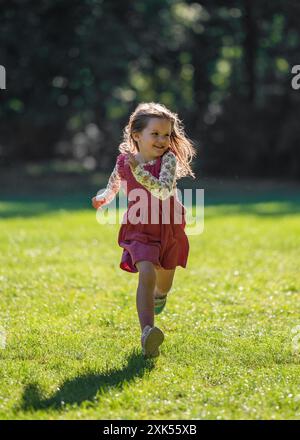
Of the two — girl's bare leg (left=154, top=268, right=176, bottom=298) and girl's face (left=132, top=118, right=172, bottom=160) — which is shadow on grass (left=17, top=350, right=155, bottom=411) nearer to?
girl's bare leg (left=154, top=268, right=176, bottom=298)

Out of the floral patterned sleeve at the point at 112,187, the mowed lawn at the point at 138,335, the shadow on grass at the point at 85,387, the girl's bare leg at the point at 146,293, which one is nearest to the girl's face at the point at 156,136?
the floral patterned sleeve at the point at 112,187

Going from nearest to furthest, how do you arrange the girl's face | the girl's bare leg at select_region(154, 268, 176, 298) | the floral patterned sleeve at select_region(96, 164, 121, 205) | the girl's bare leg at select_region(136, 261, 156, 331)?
the girl's bare leg at select_region(136, 261, 156, 331)
the girl's face
the floral patterned sleeve at select_region(96, 164, 121, 205)
the girl's bare leg at select_region(154, 268, 176, 298)

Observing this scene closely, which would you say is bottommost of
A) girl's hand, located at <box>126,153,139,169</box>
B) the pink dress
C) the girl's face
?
the pink dress

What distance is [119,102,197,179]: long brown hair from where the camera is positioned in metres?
5.45

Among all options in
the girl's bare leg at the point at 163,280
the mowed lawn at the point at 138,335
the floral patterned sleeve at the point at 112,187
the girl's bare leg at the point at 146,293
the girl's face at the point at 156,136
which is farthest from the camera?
the girl's bare leg at the point at 163,280

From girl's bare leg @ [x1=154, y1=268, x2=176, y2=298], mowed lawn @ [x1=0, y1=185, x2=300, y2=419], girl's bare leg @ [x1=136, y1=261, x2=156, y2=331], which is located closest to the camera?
mowed lawn @ [x1=0, y1=185, x2=300, y2=419]

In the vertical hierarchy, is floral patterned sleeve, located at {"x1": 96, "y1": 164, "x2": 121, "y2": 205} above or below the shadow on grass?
above

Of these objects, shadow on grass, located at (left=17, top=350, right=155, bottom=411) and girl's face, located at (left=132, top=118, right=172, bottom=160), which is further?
girl's face, located at (left=132, top=118, right=172, bottom=160)

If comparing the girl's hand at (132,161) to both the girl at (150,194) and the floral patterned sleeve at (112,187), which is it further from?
the floral patterned sleeve at (112,187)

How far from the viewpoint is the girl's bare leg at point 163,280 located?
5.73m

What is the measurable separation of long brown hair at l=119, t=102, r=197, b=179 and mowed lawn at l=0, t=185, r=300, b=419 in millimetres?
1151

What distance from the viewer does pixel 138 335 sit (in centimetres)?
557

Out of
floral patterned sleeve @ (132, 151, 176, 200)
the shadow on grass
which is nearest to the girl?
floral patterned sleeve @ (132, 151, 176, 200)

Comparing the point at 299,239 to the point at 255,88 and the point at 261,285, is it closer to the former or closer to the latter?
the point at 261,285
